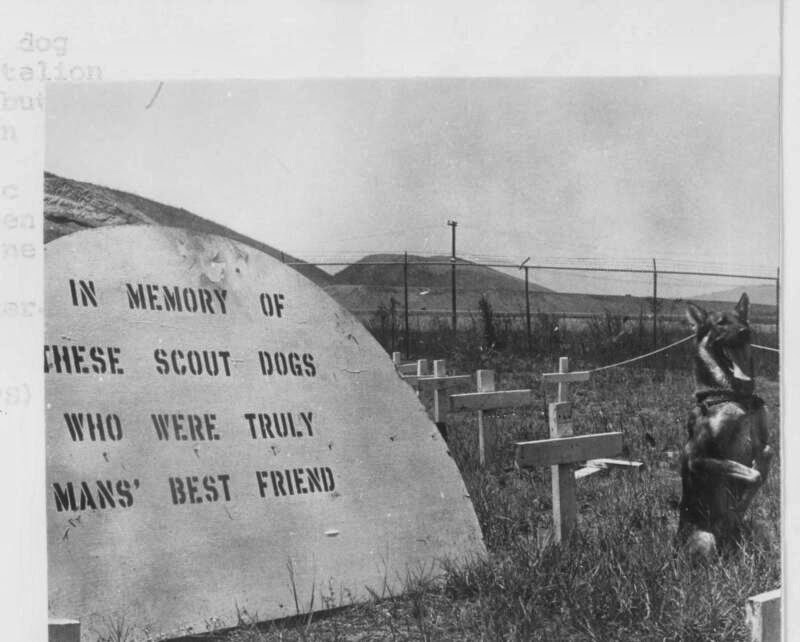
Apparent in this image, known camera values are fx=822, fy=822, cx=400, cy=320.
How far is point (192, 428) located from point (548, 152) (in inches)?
83.2

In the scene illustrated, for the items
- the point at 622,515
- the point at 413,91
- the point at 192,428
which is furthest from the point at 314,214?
the point at 622,515

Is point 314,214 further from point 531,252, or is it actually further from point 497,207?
point 531,252

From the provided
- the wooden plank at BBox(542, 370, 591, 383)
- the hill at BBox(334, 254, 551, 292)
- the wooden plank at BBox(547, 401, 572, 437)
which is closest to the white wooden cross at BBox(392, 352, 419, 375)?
the hill at BBox(334, 254, 551, 292)

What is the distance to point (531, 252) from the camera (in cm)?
425

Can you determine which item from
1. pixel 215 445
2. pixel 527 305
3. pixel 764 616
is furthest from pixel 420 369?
pixel 764 616

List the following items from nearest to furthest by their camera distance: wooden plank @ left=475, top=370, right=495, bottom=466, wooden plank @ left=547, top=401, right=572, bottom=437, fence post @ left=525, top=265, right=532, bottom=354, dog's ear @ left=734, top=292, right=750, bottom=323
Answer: dog's ear @ left=734, top=292, right=750, bottom=323
wooden plank @ left=547, top=401, right=572, bottom=437
fence post @ left=525, top=265, right=532, bottom=354
wooden plank @ left=475, top=370, right=495, bottom=466

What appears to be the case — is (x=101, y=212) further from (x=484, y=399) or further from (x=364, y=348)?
(x=484, y=399)

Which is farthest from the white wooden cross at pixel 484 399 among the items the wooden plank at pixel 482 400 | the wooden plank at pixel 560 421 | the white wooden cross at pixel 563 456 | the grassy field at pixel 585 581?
the white wooden cross at pixel 563 456

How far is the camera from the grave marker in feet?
9.66

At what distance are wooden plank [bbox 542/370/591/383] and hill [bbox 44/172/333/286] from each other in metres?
2.71

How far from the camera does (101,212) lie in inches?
131

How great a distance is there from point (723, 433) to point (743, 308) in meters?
0.56

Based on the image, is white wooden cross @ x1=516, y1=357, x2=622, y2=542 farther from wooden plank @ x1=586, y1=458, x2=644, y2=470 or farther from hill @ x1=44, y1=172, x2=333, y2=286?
hill @ x1=44, y1=172, x2=333, y2=286

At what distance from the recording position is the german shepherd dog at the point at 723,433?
359 cm
